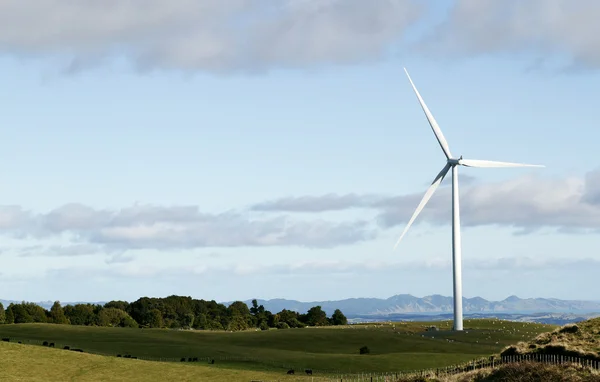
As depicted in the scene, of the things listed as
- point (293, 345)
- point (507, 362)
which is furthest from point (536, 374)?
point (293, 345)

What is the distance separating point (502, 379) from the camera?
72875mm

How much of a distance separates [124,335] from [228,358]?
1568 inches

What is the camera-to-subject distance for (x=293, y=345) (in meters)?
150

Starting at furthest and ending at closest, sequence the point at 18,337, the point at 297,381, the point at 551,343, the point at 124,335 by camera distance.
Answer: the point at 124,335
the point at 18,337
the point at 297,381
the point at 551,343

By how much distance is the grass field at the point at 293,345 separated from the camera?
4469 inches

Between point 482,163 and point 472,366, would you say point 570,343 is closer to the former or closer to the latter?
point 472,366

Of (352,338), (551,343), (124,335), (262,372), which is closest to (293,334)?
(352,338)

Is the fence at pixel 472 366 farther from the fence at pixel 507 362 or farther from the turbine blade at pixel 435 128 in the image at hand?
the turbine blade at pixel 435 128

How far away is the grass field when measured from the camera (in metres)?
114

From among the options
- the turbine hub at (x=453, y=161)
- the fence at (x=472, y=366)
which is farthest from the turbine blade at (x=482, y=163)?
the fence at (x=472, y=366)

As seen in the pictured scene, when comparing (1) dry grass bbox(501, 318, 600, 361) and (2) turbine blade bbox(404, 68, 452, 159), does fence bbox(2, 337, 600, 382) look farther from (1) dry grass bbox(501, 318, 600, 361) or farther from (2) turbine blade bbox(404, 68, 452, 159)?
(2) turbine blade bbox(404, 68, 452, 159)

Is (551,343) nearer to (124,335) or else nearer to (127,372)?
(127,372)

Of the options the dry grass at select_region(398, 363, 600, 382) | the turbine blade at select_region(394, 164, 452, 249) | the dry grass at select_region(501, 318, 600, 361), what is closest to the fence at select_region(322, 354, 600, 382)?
the dry grass at select_region(501, 318, 600, 361)

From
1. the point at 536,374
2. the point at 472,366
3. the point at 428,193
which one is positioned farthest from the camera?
the point at 428,193
